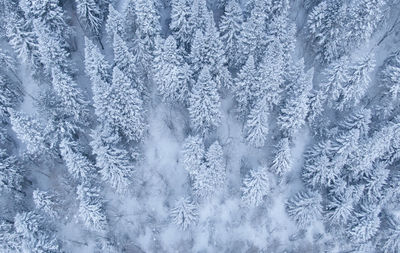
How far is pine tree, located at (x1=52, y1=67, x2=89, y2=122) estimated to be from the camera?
34844 mm

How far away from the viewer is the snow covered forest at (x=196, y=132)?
36.2m

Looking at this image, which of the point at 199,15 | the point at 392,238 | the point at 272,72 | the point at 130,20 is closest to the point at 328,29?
the point at 272,72

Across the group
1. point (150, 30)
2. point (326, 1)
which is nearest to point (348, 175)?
point (326, 1)

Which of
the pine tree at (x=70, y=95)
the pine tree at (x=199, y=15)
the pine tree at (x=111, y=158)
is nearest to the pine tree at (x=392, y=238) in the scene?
the pine tree at (x=111, y=158)

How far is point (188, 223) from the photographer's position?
38.8 m

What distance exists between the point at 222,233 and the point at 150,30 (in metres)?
26.4

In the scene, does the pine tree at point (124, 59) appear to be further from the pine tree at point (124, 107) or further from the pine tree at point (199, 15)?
the pine tree at point (199, 15)

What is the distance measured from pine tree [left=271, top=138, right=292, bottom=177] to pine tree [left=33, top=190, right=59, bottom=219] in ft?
84.0

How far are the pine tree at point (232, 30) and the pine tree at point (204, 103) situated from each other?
21.2ft

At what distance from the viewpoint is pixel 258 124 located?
38031 millimetres

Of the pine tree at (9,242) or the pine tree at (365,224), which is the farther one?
the pine tree at (365,224)

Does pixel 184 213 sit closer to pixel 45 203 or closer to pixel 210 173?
pixel 210 173

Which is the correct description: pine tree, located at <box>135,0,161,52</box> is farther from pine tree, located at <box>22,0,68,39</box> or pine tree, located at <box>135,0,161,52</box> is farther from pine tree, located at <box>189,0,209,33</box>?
pine tree, located at <box>22,0,68,39</box>

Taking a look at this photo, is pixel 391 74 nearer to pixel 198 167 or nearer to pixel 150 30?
pixel 198 167
